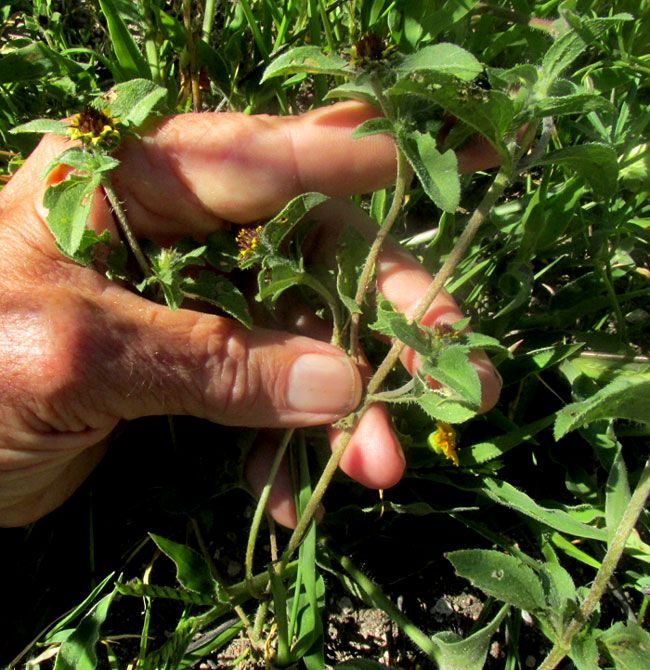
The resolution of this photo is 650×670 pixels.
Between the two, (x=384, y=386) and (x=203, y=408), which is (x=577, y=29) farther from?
(x=203, y=408)

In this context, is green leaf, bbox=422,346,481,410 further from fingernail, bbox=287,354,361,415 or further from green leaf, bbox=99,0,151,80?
green leaf, bbox=99,0,151,80

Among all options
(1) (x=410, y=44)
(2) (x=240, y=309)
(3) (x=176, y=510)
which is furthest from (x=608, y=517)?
(1) (x=410, y=44)

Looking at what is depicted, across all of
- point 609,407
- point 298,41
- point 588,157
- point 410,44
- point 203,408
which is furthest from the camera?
point 298,41

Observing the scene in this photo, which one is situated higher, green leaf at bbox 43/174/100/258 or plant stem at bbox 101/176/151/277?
green leaf at bbox 43/174/100/258

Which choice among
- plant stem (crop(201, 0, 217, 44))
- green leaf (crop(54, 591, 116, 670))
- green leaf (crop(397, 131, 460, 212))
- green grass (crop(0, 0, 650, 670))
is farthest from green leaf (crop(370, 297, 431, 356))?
plant stem (crop(201, 0, 217, 44))

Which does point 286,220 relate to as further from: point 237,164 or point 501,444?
point 501,444

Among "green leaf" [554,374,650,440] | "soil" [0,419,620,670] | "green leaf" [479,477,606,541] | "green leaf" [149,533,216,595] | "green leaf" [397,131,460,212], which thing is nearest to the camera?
"green leaf" [554,374,650,440]

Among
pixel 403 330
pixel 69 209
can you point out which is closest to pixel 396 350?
pixel 403 330

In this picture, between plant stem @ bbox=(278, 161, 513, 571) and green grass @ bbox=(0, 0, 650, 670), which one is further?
green grass @ bbox=(0, 0, 650, 670)
